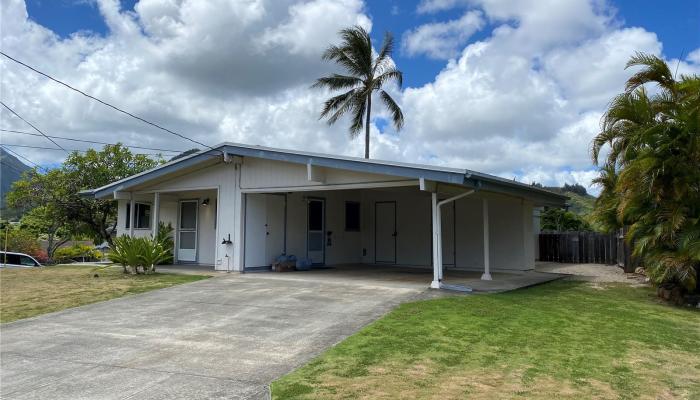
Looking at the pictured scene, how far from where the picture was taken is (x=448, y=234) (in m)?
15.5

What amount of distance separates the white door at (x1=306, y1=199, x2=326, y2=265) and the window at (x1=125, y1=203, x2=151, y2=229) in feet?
19.0

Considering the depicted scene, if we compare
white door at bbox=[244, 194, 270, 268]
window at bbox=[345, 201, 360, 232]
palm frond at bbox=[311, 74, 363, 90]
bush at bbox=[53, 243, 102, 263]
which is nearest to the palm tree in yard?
palm frond at bbox=[311, 74, 363, 90]

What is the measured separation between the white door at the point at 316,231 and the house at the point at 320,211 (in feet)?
0.10

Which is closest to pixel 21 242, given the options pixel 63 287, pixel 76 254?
pixel 76 254

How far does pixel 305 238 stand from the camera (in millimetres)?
15359

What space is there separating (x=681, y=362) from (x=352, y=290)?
5721mm

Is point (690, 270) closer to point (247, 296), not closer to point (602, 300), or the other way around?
point (602, 300)

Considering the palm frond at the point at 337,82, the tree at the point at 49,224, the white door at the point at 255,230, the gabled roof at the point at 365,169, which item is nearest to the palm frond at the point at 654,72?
the gabled roof at the point at 365,169

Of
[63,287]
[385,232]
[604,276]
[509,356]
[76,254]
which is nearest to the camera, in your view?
[509,356]

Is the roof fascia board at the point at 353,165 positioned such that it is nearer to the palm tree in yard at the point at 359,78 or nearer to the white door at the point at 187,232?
the white door at the point at 187,232

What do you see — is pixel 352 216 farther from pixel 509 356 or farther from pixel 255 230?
pixel 509 356

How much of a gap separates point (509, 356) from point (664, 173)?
20.2ft

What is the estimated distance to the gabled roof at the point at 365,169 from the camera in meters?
9.67

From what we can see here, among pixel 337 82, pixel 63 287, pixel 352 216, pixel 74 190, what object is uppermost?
pixel 337 82
